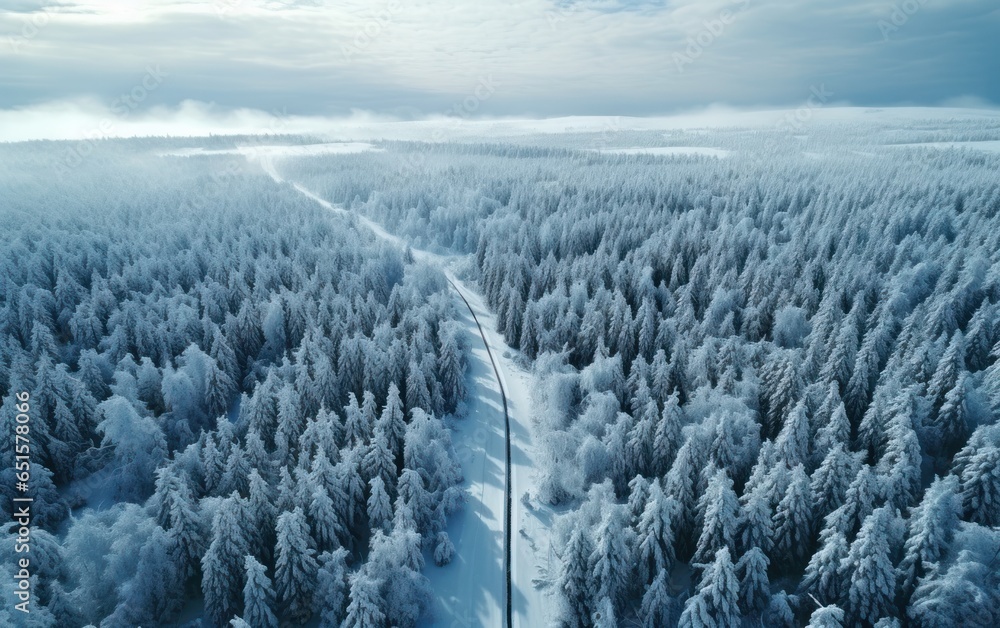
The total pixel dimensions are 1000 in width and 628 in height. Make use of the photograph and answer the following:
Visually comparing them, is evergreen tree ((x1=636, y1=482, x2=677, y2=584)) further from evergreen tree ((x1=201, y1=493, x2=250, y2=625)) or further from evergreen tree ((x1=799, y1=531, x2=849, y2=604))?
evergreen tree ((x1=201, y1=493, x2=250, y2=625))

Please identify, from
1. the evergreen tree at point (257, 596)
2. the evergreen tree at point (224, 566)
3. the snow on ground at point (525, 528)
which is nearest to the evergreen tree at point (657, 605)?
the snow on ground at point (525, 528)

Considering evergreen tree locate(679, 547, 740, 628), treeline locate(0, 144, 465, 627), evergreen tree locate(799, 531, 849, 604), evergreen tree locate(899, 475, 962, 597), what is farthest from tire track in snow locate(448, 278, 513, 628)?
Result: evergreen tree locate(899, 475, 962, 597)

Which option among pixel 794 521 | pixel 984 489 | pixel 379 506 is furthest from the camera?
pixel 379 506

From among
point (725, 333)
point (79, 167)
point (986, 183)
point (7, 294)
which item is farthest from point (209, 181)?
point (986, 183)

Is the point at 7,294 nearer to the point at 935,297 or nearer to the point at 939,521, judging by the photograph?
the point at 939,521

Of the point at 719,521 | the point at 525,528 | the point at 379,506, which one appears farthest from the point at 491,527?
the point at 719,521

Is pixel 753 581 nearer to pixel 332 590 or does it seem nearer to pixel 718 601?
pixel 718 601
